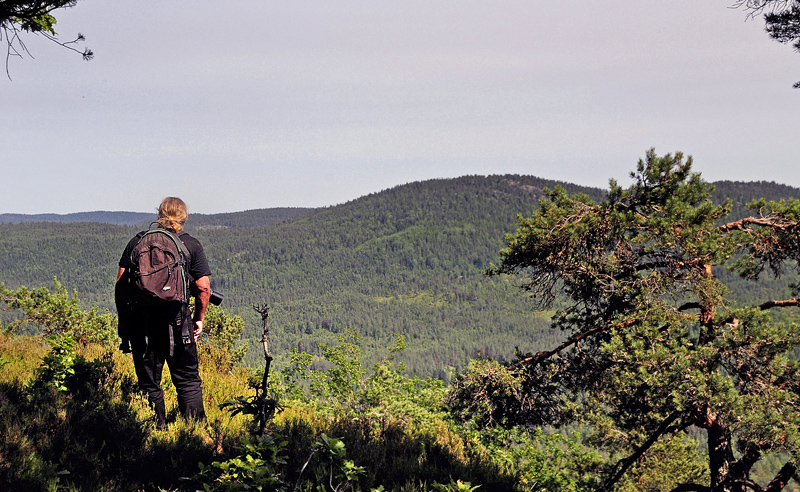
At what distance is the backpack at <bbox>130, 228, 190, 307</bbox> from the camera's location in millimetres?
3746

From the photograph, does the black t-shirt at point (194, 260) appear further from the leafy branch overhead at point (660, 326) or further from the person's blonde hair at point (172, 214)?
the leafy branch overhead at point (660, 326)

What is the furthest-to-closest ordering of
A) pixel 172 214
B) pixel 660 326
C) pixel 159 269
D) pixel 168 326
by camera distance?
pixel 660 326, pixel 172 214, pixel 168 326, pixel 159 269

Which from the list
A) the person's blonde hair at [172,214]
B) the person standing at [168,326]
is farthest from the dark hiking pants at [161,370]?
the person's blonde hair at [172,214]

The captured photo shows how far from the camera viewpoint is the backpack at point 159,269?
3.75 metres

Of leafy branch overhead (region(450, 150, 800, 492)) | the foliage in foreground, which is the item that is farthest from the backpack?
leafy branch overhead (region(450, 150, 800, 492))

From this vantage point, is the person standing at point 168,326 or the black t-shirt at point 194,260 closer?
the person standing at point 168,326

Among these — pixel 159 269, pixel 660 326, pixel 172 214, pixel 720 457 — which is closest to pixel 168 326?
pixel 159 269

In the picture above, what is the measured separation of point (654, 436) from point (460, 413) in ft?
9.40

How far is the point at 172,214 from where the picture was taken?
412cm

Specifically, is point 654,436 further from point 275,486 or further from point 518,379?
point 275,486

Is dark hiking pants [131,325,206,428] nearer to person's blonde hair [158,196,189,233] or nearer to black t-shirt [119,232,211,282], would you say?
black t-shirt [119,232,211,282]

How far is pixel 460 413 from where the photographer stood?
775 cm

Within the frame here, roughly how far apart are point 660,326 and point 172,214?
6786mm

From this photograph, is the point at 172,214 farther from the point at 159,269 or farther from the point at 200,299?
the point at 200,299
